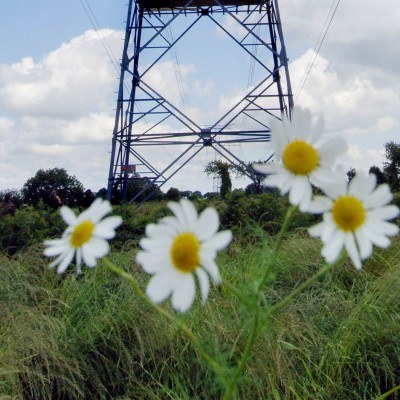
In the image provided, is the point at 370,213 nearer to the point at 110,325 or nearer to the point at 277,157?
the point at 277,157

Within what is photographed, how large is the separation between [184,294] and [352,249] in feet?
0.87

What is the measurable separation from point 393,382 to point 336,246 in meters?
3.65

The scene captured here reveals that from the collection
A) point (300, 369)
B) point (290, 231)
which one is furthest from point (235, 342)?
point (290, 231)

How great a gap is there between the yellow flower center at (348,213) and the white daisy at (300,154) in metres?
0.05

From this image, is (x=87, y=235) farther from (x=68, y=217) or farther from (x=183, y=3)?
(x=183, y=3)

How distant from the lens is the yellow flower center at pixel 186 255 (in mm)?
1187

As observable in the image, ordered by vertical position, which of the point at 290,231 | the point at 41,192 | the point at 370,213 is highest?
the point at 41,192

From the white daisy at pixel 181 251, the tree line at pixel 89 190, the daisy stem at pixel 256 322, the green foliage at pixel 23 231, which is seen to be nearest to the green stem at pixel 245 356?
the daisy stem at pixel 256 322

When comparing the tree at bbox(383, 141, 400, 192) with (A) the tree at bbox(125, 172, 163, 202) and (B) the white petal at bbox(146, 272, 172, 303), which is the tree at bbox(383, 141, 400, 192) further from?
(B) the white petal at bbox(146, 272, 172, 303)

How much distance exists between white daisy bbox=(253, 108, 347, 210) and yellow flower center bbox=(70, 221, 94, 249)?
0.98 ft

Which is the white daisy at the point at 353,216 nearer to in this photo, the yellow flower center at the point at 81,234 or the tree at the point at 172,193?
the yellow flower center at the point at 81,234

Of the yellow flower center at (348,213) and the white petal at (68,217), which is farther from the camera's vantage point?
the white petal at (68,217)

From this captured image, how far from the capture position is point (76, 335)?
203 inches

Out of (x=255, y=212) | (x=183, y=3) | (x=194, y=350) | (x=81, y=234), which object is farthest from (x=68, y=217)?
(x=183, y=3)
